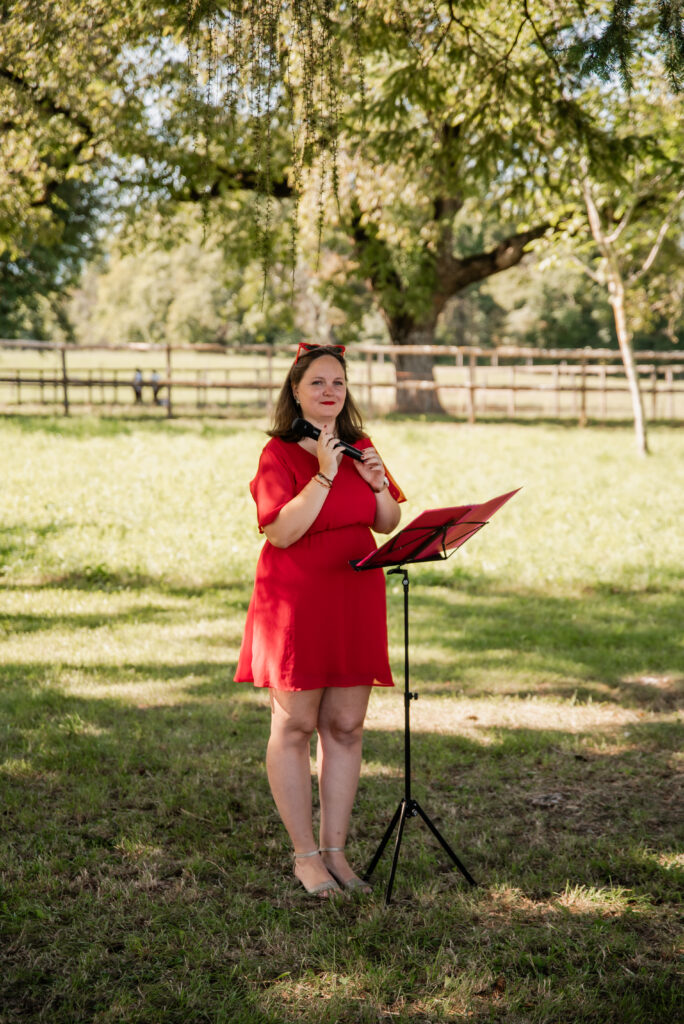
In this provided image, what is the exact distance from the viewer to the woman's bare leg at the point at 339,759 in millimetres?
3662

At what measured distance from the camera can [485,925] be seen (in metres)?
3.50

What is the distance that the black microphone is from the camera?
3.38m

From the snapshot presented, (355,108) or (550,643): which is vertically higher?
(355,108)

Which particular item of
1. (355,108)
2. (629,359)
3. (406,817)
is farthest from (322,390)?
(629,359)

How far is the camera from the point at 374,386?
69.3 ft

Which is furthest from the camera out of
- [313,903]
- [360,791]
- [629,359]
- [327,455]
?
[629,359]

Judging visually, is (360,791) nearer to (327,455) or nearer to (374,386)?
(327,455)

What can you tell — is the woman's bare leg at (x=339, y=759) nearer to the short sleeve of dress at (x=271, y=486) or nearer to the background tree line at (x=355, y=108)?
the short sleeve of dress at (x=271, y=486)

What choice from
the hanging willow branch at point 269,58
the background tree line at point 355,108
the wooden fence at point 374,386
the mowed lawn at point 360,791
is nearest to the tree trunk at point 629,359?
the background tree line at point 355,108

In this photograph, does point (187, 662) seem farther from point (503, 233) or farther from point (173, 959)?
point (503, 233)

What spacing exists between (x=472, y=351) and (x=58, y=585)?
13.3m

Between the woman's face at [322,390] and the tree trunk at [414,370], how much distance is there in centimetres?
1967

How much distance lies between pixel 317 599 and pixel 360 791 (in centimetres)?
161

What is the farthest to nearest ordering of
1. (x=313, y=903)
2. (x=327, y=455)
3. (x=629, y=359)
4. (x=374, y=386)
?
(x=374, y=386)
(x=629, y=359)
(x=313, y=903)
(x=327, y=455)
